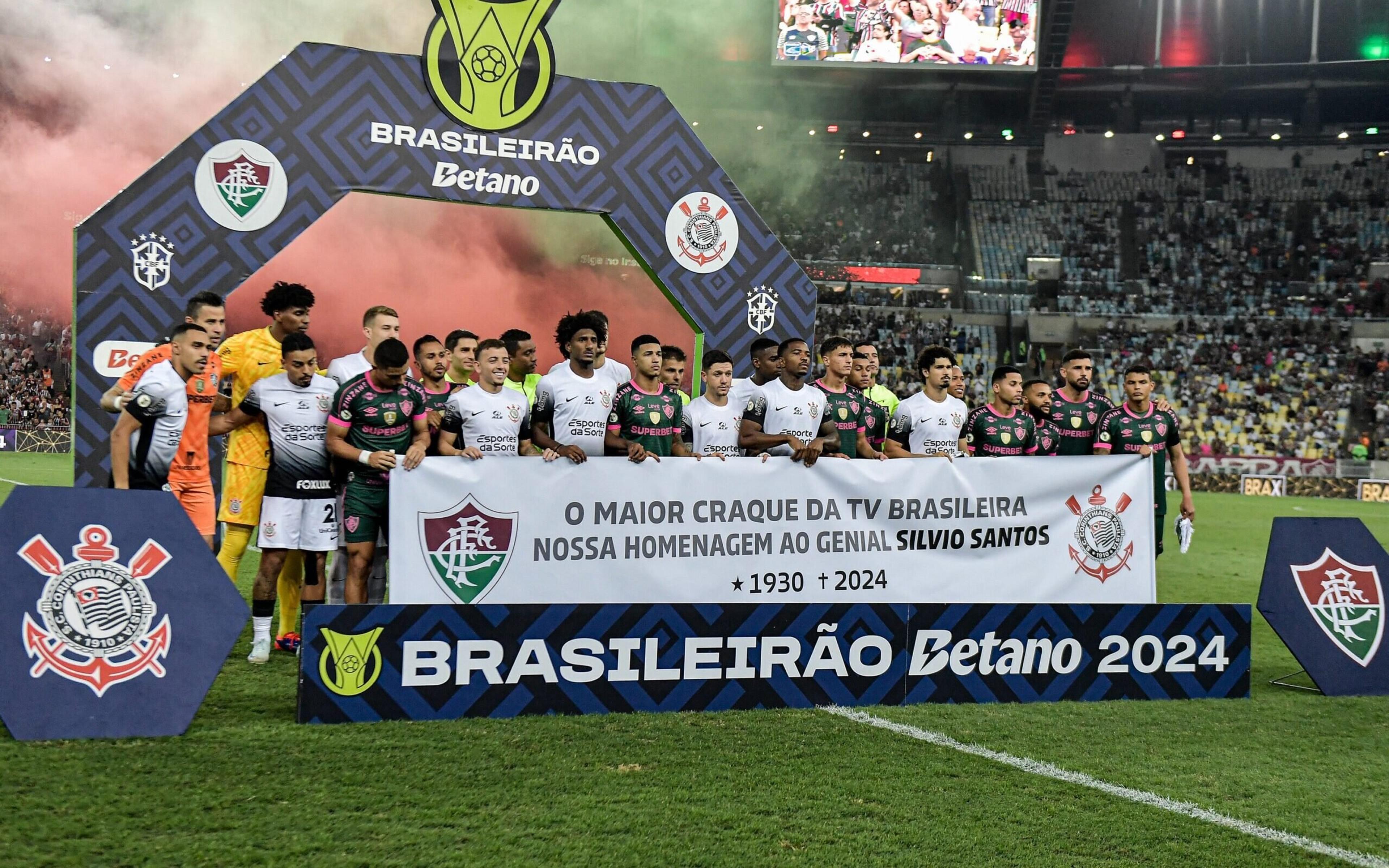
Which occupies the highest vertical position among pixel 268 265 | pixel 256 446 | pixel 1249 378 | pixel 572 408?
pixel 1249 378

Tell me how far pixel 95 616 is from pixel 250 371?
259 cm

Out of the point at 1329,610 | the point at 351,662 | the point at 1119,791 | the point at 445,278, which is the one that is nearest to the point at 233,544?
the point at 351,662

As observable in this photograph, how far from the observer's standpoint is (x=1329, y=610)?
657cm

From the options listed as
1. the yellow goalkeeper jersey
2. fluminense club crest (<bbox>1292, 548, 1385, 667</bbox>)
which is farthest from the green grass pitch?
the yellow goalkeeper jersey

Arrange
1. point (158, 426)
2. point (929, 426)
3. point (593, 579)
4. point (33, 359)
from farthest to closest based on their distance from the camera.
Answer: point (33, 359) < point (929, 426) < point (593, 579) < point (158, 426)

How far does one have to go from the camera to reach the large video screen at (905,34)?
35375 millimetres

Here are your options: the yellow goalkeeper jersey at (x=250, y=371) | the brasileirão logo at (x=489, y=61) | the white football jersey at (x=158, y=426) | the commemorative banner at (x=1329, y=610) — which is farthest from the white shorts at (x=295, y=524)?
the commemorative banner at (x=1329, y=610)

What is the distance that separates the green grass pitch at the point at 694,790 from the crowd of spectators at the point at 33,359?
102 ft

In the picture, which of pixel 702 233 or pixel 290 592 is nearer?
pixel 290 592

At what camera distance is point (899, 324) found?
3809 centimetres

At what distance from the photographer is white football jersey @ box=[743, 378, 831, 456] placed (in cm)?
775

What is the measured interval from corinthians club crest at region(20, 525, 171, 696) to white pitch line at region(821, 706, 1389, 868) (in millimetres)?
3270

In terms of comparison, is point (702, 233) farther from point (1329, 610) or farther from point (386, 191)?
point (1329, 610)

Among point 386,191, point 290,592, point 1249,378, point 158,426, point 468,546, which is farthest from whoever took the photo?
point 1249,378
